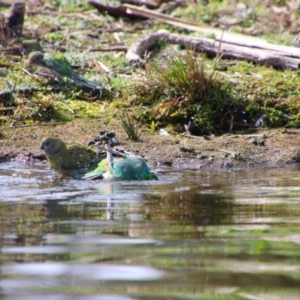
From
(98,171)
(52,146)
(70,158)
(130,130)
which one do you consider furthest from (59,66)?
(98,171)

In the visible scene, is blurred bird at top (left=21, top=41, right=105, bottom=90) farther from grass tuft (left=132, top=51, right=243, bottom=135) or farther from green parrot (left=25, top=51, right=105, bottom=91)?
grass tuft (left=132, top=51, right=243, bottom=135)

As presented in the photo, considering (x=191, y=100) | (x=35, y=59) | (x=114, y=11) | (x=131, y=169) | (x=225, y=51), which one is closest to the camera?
(x=131, y=169)

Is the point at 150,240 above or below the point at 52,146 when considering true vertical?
below

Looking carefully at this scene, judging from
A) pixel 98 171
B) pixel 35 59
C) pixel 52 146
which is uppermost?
pixel 35 59

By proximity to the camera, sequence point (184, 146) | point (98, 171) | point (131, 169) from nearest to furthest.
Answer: point (131, 169) < point (98, 171) < point (184, 146)

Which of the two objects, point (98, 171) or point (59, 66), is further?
point (59, 66)

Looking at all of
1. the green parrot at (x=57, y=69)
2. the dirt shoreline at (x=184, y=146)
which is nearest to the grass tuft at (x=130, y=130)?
the dirt shoreline at (x=184, y=146)

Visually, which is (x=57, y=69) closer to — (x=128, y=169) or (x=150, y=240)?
(x=128, y=169)

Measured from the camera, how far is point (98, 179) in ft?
24.4

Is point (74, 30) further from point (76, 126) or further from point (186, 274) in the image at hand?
point (186, 274)

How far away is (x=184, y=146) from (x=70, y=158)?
1.52 meters

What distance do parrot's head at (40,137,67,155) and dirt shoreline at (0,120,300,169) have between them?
0.69m

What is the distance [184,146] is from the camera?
8820 millimetres

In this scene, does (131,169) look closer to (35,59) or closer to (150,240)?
(150,240)
